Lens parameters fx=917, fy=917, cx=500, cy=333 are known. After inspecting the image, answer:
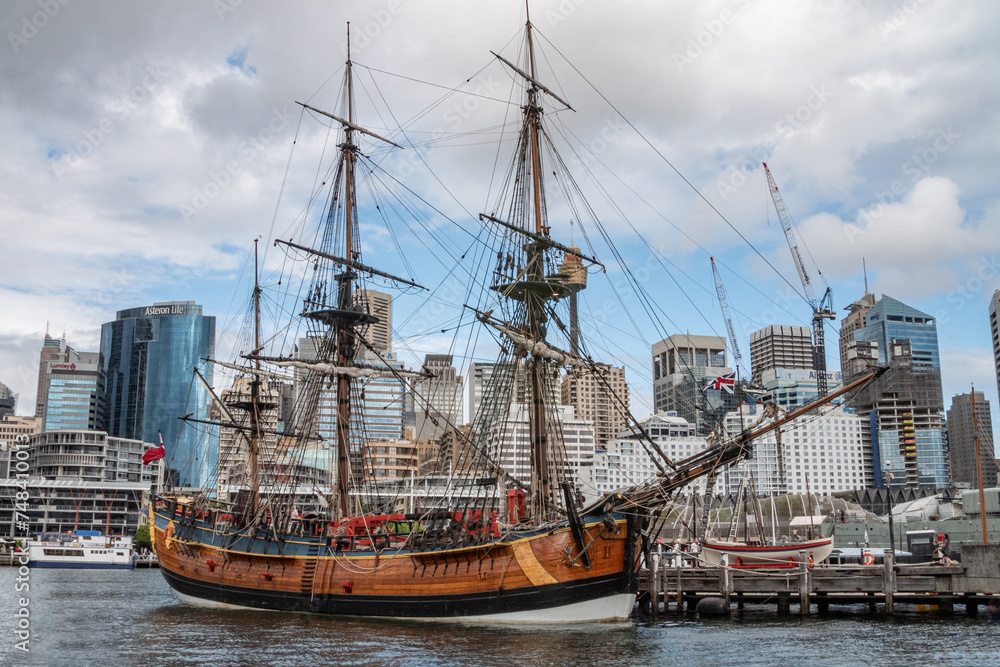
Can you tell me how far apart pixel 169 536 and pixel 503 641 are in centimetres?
2984

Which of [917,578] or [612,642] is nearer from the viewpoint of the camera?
[612,642]

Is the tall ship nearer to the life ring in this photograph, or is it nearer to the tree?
the life ring

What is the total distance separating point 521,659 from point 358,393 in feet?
101

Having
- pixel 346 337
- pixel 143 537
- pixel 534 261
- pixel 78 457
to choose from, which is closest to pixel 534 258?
pixel 534 261

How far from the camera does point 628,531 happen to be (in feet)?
126

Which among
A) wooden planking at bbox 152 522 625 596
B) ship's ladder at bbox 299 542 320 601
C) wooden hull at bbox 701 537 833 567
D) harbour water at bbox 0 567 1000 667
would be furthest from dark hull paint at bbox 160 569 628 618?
wooden hull at bbox 701 537 833 567

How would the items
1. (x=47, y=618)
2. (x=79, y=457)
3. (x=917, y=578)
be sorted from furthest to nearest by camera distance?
(x=79, y=457)
(x=47, y=618)
(x=917, y=578)

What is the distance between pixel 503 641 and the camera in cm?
3428

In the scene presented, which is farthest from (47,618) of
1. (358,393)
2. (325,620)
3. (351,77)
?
(351,77)

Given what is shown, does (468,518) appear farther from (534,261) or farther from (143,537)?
(143,537)

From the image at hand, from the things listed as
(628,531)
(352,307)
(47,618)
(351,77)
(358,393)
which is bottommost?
(47,618)

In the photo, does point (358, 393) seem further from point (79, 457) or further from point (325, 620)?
point (79, 457)

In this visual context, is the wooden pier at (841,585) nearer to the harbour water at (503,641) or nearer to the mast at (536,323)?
Result: the harbour water at (503,641)

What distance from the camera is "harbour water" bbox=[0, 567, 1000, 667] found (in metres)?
31.2
